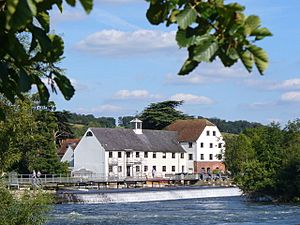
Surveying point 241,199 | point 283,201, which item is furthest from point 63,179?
point 283,201

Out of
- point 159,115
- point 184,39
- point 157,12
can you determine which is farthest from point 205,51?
point 159,115

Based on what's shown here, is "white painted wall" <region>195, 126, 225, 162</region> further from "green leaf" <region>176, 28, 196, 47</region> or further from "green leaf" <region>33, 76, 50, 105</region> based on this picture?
"green leaf" <region>176, 28, 196, 47</region>

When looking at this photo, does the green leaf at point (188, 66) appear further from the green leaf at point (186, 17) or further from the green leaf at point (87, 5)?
the green leaf at point (87, 5)

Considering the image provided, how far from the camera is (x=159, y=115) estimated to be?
117 m

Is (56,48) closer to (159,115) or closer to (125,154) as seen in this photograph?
(125,154)

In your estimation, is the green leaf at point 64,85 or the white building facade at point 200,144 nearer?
the green leaf at point 64,85

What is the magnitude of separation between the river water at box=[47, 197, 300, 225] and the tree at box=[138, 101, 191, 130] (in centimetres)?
6211

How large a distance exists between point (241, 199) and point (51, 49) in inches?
2233

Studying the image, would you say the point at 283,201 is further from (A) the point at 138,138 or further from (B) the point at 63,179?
(A) the point at 138,138

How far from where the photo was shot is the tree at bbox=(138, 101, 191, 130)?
383 feet

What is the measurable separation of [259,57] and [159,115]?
113687 millimetres

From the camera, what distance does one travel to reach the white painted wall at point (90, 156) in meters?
88.4

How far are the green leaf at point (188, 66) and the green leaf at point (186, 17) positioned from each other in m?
0.19

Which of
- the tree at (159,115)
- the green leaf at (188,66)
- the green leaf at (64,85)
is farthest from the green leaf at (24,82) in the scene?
the tree at (159,115)
